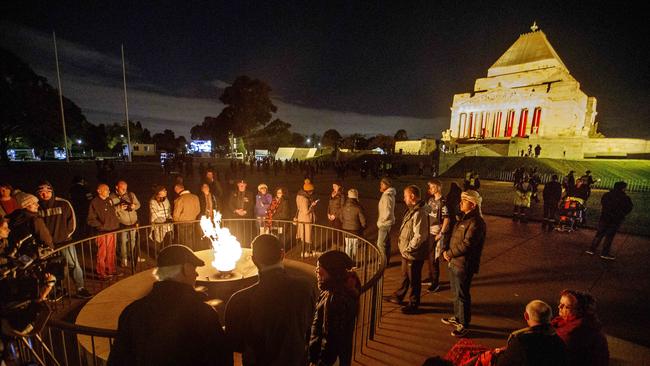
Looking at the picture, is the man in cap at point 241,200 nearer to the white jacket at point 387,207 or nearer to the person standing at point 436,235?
the white jacket at point 387,207

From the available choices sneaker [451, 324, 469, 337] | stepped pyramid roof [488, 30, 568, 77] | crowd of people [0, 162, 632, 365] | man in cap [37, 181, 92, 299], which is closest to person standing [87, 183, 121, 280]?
crowd of people [0, 162, 632, 365]

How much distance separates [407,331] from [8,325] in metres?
4.76

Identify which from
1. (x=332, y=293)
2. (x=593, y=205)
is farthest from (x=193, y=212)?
(x=593, y=205)

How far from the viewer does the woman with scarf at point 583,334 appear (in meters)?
3.07

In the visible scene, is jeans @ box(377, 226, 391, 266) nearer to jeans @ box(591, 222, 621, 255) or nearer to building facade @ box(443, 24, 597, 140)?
jeans @ box(591, 222, 621, 255)

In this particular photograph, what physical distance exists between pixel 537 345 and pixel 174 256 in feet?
10.1

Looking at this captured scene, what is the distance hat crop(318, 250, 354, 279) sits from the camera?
2.70 metres

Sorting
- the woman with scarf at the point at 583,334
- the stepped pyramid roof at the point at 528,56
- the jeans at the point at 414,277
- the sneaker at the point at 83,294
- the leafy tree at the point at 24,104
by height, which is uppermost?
the stepped pyramid roof at the point at 528,56

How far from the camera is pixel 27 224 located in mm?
5293

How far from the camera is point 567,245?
9492 mm

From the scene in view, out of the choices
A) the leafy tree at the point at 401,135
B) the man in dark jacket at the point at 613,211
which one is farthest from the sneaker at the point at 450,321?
the leafy tree at the point at 401,135

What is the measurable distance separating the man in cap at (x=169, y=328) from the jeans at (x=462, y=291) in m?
3.74

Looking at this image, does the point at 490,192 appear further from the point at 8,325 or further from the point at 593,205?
the point at 8,325

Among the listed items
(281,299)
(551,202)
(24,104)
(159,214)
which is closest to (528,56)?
(551,202)
